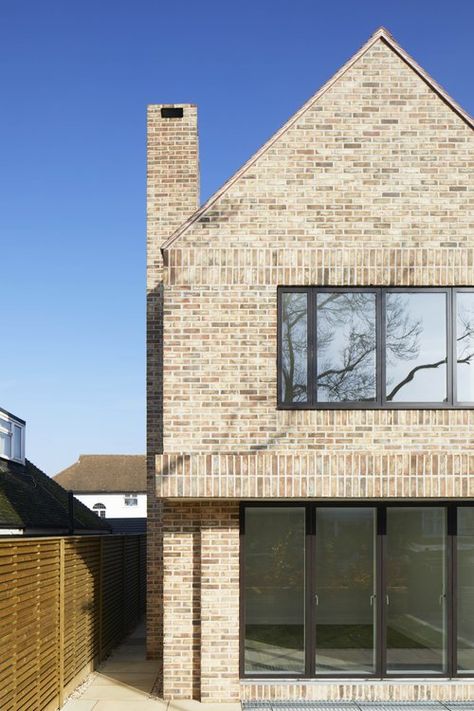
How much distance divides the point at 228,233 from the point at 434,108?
10.4 feet

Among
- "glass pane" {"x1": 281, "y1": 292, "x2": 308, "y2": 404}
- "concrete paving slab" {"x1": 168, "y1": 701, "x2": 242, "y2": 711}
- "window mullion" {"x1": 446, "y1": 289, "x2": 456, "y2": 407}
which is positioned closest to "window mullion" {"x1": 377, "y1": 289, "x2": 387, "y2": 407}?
"window mullion" {"x1": 446, "y1": 289, "x2": 456, "y2": 407}

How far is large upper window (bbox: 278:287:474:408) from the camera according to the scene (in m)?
10.4

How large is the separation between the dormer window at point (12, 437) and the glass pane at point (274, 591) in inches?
407

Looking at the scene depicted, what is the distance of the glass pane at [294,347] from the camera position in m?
10.4

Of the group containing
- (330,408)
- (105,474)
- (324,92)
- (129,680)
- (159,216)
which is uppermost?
(324,92)

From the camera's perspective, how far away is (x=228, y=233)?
10.7 meters

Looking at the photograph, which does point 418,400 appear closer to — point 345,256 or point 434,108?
point 345,256

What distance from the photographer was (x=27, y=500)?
1812 cm

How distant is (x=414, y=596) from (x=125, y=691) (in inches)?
162

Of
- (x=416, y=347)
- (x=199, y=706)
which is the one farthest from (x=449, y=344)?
(x=199, y=706)

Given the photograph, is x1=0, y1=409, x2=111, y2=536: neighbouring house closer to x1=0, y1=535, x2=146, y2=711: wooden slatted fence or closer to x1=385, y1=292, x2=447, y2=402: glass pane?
x1=0, y1=535, x2=146, y2=711: wooden slatted fence

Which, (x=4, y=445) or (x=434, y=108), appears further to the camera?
(x=4, y=445)

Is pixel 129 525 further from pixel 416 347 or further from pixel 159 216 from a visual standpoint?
pixel 416 347

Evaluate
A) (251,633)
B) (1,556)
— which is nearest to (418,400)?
(251,633)
